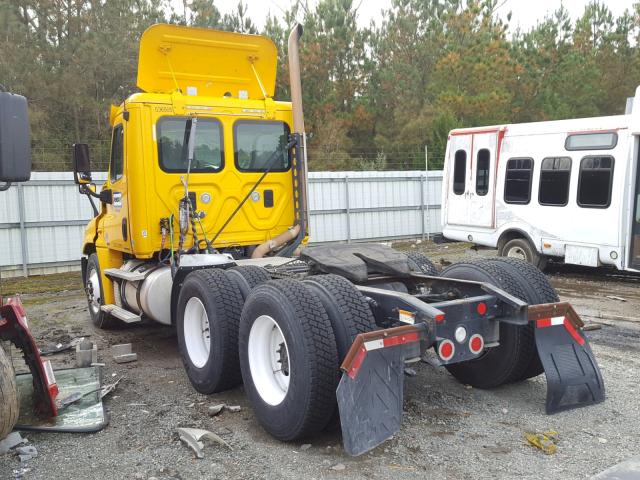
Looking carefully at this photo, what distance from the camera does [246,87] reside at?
290 inches

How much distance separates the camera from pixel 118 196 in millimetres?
6875

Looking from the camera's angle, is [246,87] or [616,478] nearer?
[616,478]

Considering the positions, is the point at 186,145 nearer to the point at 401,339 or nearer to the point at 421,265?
the point at 421,265

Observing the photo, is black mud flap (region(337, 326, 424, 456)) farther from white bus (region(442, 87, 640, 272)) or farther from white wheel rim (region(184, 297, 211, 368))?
white bus (region(442, 87, 640, 272))

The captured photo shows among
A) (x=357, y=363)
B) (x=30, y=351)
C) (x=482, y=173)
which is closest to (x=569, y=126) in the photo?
(x=482, y=173)

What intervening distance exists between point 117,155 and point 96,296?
2063 mm

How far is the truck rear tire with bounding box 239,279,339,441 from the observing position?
3.91m

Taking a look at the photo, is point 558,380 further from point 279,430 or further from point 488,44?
point 488,44

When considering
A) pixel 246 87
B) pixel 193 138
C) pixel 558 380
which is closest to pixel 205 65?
pixel 246 87

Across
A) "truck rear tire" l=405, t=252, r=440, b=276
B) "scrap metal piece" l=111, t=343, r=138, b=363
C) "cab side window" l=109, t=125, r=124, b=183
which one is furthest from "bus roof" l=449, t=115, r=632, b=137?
"scrap metal piece" l=111, t=343, r=138, b=363

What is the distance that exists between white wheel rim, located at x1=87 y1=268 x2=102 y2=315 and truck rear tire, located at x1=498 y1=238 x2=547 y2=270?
7.01 m

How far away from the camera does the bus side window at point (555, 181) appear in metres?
Result: 10.7

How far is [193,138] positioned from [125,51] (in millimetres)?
16312

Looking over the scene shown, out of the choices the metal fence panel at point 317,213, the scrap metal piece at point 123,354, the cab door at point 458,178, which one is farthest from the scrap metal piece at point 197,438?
the metal fence panel at point 317,213
